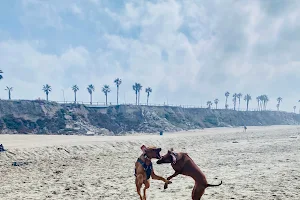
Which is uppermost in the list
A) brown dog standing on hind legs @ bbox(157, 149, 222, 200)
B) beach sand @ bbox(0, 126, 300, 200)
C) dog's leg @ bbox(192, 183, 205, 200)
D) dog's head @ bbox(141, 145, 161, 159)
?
dog's head @ bbox(141, 145, 161, 159)

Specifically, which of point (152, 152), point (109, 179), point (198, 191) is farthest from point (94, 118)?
point (198, 191)

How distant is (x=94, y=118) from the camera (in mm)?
74312

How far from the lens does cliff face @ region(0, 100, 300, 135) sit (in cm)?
6112

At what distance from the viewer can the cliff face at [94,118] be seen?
61125 mm

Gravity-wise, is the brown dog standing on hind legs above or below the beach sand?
above

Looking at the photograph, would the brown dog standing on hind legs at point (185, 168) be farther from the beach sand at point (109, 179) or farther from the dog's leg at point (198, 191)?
the beach sand at point (109, 179)

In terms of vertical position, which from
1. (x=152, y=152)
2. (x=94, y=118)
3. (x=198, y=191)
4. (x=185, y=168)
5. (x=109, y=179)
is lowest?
(x=109, y=179)

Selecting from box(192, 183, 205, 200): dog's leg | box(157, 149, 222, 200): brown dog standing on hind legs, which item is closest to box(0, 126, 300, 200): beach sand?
box(192, 183, 205, 200): dog's leg

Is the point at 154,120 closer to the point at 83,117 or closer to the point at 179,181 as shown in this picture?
the point at 83,117

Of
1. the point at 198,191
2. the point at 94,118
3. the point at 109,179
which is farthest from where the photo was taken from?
the point at 94,118

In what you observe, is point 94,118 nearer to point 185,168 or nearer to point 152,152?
point 152,152

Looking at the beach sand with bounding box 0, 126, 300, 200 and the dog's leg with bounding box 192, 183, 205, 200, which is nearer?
the dog's leg with bounding box 192, 183, 205, 200

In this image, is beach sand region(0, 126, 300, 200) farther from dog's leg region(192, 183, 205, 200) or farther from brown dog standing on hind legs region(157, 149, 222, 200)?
brown dog standing on hind legs region(157, 149, 222, 200)

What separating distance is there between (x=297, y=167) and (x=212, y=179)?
6622mm
